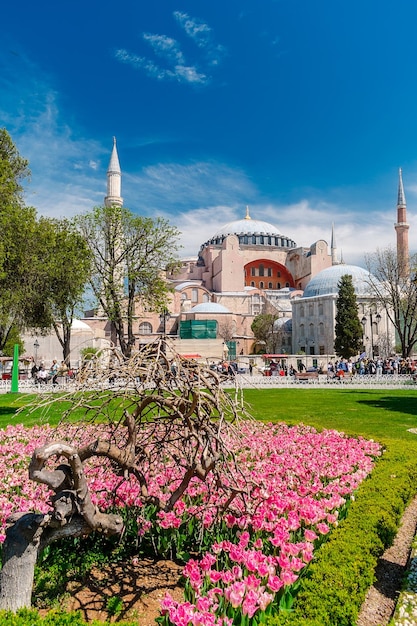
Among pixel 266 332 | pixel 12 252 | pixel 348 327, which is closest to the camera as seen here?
pixel 12 252

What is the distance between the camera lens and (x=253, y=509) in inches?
152

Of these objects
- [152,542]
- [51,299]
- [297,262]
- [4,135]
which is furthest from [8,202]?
[297,262]

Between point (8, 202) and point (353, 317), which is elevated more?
point (8, 202)

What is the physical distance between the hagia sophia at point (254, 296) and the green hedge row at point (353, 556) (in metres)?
24.8

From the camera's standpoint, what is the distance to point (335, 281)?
40812 millimetres

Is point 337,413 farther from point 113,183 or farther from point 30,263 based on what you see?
point 113,183

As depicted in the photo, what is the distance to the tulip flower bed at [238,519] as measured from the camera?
265cm

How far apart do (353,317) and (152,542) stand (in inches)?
1130

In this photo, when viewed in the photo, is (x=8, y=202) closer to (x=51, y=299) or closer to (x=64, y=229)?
(x=51, y=299)

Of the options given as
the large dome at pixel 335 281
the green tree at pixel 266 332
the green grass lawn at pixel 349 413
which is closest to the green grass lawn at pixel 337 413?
the green grass lawn at pixel 349 413

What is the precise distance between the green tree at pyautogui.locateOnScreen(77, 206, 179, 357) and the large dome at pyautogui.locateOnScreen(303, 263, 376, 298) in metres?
23.5

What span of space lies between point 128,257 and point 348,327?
1625 cm

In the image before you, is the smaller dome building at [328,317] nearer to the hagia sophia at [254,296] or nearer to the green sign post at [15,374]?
the hagia sophia at [254,296]

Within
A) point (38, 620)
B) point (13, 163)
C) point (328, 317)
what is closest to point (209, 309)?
point (328, 317)
